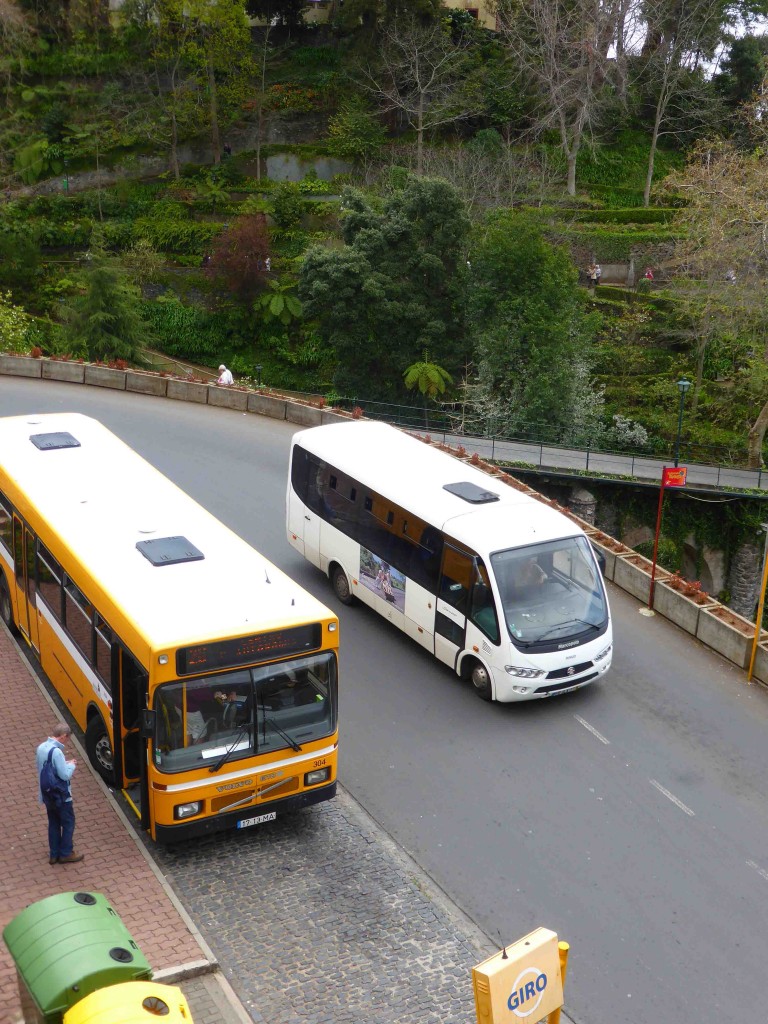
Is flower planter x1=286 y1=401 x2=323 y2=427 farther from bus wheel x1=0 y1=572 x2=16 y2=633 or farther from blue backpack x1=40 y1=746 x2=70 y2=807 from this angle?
blue backpack x1=40 y1=746 x2=70 y2=807

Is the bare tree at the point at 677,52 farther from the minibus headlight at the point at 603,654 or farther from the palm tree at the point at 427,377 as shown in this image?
the minibus headlight at the point at 603,654

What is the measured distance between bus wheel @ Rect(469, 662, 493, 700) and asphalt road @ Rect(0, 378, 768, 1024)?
5.6 inches

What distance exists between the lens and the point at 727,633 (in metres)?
16.5

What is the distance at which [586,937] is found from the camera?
10.2 metres

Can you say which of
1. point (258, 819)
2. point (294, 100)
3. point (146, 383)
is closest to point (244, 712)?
point (258, 819)

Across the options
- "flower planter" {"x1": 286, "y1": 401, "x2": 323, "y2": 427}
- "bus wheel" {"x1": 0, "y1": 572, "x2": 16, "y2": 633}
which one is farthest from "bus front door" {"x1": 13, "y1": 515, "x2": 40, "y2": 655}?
"flower planter" {"x1": 286, "y1": 401, "x2": 323, "y2": 427}

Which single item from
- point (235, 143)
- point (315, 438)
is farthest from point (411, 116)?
point (315, 438)

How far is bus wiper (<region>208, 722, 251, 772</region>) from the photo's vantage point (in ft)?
33.3

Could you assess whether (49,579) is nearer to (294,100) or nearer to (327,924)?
(327,924)

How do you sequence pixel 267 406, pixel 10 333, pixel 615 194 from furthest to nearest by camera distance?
pixel 615 194, pixel 10 333, pixel 267 406

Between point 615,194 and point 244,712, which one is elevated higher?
point 615,194

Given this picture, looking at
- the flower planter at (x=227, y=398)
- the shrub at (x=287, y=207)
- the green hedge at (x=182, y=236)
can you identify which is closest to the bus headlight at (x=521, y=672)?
the flower planter at (x=227, y=398)

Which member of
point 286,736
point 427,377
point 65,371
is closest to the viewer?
point 286,736

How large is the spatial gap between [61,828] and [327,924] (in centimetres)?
271
